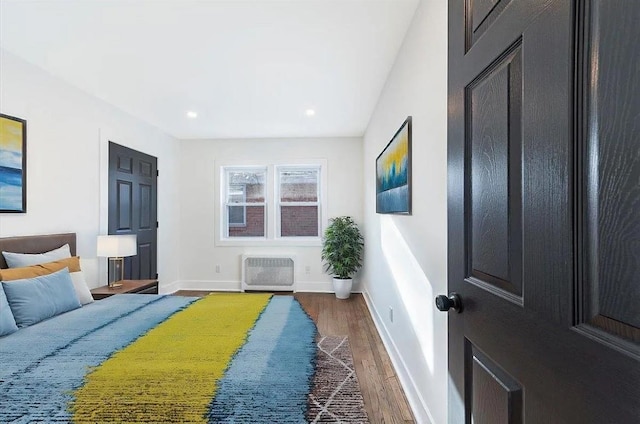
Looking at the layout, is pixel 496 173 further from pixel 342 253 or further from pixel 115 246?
pixel 342 253

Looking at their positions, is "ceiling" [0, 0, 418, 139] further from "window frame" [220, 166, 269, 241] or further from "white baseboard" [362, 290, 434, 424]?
"white baseboard" [362, 290, 434, 424]

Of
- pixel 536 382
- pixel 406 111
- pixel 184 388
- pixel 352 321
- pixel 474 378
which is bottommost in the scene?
pixel 352 321

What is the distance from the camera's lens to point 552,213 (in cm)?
58

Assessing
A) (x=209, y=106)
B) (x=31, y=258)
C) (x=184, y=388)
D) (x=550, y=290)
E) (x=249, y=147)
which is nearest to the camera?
(x=550, y=290)

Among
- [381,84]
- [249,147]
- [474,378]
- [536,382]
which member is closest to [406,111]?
[381,84]

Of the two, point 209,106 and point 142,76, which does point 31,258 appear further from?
point 209,106

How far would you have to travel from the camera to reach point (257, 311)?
2326mm

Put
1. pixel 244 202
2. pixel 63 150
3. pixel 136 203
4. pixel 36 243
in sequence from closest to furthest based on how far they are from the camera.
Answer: pixel 36 243
pixel 63 150
pixel 136 203
pixel 244 202

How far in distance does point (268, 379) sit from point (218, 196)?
176 inches

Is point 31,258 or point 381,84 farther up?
point 381,84

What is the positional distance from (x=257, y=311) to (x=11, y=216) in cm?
214

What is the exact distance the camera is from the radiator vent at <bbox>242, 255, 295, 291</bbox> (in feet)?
17.8

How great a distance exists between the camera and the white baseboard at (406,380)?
1.93 meters

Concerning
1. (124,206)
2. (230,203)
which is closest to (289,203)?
(230,203)
